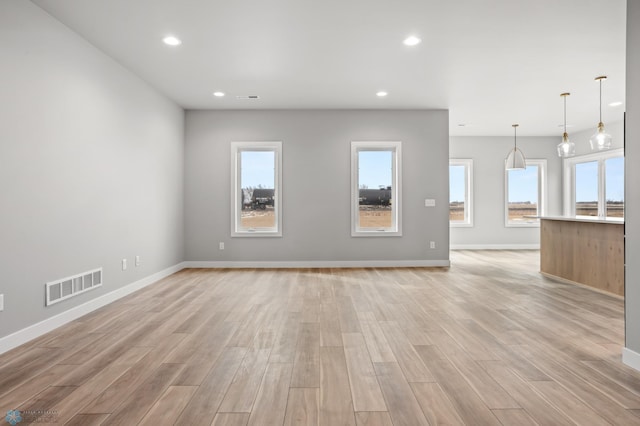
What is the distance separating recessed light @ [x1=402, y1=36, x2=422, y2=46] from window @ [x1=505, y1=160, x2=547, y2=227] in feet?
21.5

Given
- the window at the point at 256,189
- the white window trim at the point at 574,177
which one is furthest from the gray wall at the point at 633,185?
the white window trim at the point at 574,177

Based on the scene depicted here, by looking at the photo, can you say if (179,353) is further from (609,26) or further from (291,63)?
(609,26)

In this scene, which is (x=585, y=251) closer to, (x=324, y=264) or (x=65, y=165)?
(x=324, y=264)

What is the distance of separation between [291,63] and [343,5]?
1.38 meters

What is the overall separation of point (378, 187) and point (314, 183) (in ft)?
4.05

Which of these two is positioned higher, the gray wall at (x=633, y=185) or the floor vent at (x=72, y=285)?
the gray wall at (x=633, y=185)

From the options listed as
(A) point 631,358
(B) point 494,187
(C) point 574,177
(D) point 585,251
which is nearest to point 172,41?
(A) point 631,358

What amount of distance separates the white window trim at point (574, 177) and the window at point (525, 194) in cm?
49

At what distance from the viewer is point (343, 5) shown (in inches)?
125

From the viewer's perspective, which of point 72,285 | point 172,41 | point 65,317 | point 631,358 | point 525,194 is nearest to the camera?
point 631,358

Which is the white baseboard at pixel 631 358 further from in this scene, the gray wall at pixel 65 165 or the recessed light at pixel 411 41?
the gray wall at pixel 65 165

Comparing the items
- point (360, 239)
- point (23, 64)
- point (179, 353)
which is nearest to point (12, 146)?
point (23, 64)

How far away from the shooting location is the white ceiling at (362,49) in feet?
10.7

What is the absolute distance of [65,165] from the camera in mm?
3459
